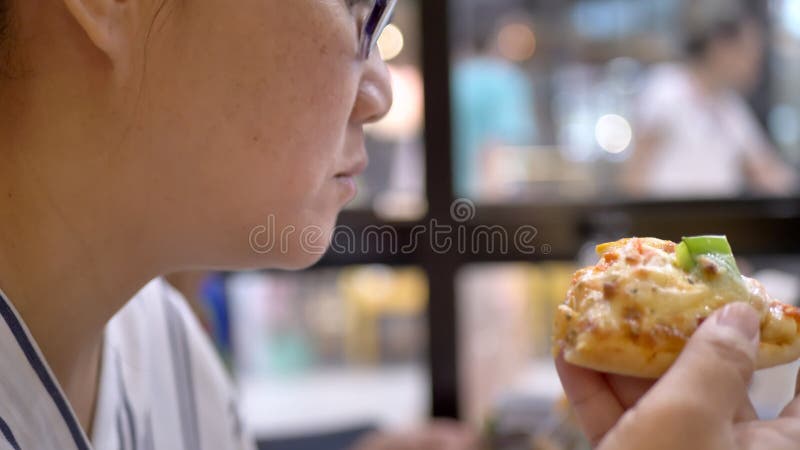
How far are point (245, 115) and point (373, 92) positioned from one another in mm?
144

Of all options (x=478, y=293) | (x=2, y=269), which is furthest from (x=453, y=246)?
(x=2, y=269)

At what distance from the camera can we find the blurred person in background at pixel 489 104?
216 cm

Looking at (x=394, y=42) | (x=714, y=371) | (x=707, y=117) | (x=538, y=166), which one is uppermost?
(x=394, y=42)

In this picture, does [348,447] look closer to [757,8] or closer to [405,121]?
[405,121]

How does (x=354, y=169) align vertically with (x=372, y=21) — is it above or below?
below

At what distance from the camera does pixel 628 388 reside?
64 centimetres

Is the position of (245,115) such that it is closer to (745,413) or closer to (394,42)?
(745,413)

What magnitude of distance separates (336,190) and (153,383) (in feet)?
1.39

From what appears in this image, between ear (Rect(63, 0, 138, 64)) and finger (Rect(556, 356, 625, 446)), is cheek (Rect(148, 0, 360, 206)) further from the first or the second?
finger (Rect(556, 356, 625, 446))

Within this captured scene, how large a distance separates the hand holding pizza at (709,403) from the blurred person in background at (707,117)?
185 cm

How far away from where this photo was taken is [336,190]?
827 mm

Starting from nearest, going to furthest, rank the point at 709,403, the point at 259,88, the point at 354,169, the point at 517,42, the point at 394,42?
the point at 709,403 → the point at 259,88 → the point at 354,169 → the point at 394,42 → the point at 517,42

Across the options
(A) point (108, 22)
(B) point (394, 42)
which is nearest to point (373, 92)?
(A) point (108, 22)

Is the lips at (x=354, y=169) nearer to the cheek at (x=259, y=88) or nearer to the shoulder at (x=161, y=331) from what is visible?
the cheek at (x=259, y=88)
